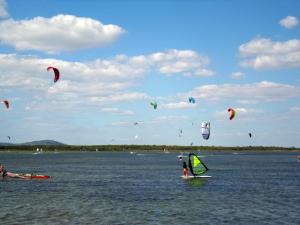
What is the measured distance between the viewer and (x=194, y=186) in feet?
147

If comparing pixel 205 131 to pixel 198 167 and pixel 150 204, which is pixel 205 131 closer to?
pixel 198 167

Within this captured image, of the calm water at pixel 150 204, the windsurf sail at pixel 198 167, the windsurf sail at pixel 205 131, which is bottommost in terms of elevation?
the calm water at pixel 150 204

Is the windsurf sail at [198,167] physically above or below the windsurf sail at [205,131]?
below

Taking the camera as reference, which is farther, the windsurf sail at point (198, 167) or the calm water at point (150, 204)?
the windsurf sail at point (198, 167)

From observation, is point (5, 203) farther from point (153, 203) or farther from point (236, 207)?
point (236, 207)

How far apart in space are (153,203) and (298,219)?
33.9 ft

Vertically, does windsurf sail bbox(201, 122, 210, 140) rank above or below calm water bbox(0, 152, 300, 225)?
above

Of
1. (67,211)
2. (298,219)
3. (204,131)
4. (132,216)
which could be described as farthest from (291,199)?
(204,131)

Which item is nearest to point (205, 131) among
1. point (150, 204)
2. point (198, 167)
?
point (198, 167)

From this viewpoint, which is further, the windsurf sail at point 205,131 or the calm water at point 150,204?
the windsurf sail at point 205,131

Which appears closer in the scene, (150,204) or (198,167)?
(150,204)

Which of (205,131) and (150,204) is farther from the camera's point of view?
(205,131)

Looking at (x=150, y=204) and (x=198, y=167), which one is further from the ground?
(x=198, y=167)

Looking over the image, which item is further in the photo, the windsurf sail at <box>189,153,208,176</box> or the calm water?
the windsurf sail at <box>189,153,208,176</box>
